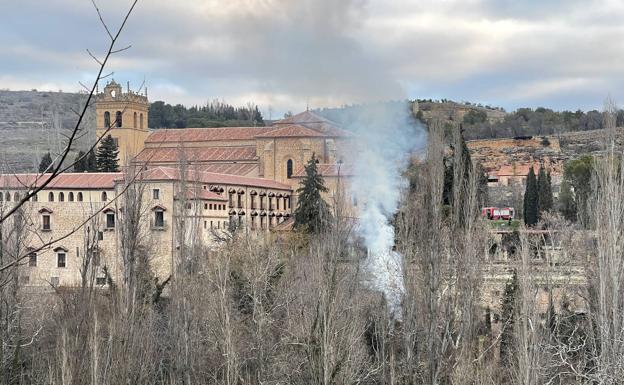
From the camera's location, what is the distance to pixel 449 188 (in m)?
27.9

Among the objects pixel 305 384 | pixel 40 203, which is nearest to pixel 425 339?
pixel 305 384

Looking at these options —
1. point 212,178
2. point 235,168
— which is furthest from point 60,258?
point 235,168

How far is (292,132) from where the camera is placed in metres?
52.2

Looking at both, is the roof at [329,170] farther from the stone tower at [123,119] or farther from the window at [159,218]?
the stone tower at [123,119]

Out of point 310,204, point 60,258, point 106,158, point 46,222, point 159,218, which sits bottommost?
point 60,258

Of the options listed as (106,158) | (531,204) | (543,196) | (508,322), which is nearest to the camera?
(508,322)

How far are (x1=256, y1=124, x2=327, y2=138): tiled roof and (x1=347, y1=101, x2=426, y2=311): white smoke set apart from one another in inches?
528

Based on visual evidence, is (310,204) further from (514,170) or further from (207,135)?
(514,170)

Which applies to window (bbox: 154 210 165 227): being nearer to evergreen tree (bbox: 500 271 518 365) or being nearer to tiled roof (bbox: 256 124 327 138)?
tiled roof (bbox: 256 124 327 138)

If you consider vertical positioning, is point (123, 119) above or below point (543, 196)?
above

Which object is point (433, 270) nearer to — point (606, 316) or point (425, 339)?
point (425, 339)

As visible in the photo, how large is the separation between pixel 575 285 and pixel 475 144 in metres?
72.1

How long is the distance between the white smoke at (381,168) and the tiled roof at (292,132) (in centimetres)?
1342

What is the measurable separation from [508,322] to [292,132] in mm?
30622
